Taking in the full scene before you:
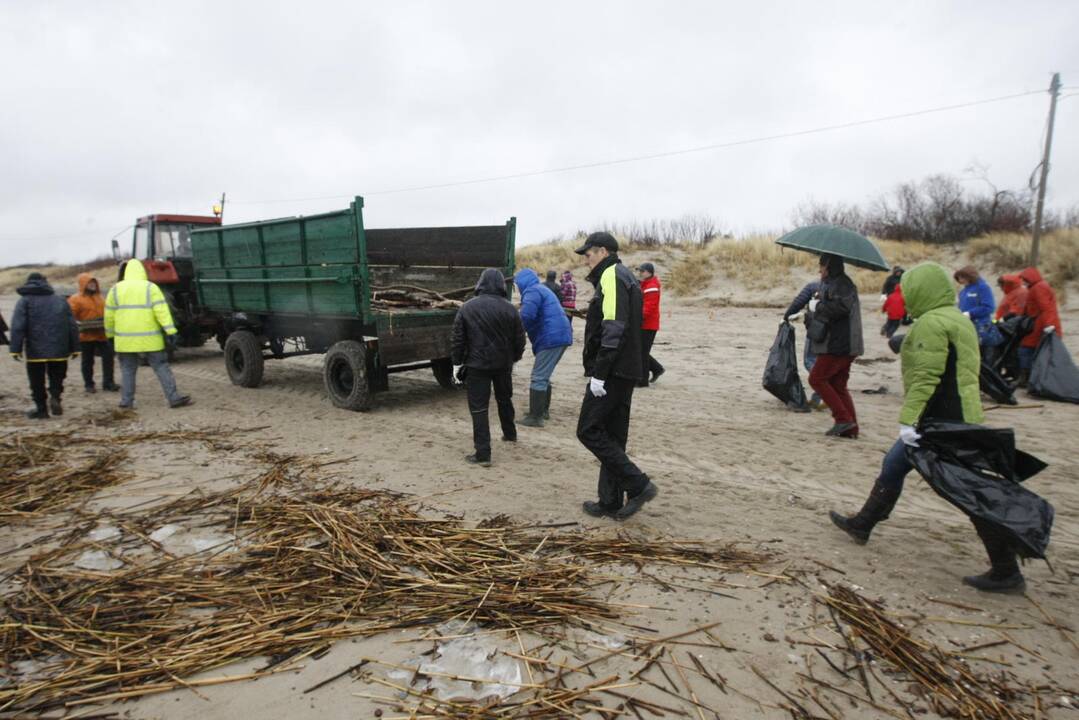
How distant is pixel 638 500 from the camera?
13.0ft

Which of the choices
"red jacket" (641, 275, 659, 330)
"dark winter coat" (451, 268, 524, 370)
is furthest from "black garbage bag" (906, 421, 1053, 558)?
"red jacket" (641, 275, 659, 330)

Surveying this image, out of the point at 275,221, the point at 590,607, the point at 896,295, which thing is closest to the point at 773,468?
the point at 590,607

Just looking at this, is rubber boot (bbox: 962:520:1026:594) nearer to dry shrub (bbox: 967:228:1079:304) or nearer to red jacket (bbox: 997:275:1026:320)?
red jacket (bbox: 997:275:1026:320)

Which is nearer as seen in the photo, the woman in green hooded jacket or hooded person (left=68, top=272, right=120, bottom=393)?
the woman in green hooded jacket

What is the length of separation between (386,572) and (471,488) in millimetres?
1405

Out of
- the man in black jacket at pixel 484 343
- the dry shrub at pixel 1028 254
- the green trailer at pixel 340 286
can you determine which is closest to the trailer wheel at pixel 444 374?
the green trailer at pixel 340 286

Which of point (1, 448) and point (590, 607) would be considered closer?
point (590, 607)

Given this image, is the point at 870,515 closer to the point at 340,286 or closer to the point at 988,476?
the point at 988,476

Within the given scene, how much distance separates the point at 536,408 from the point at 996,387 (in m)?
5.25

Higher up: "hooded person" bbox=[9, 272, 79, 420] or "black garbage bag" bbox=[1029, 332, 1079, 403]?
"hooded person" bbox=[9, 272, 79, 420]

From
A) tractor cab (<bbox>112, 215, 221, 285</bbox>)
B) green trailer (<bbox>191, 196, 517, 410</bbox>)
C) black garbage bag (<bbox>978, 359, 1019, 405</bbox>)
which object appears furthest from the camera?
tractor cab (<bbox>112, 215, 221, 285</bbox>)

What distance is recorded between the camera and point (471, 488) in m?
4.59

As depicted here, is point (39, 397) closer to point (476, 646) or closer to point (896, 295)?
point (476, 646)

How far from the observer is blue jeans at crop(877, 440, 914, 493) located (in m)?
3.34
